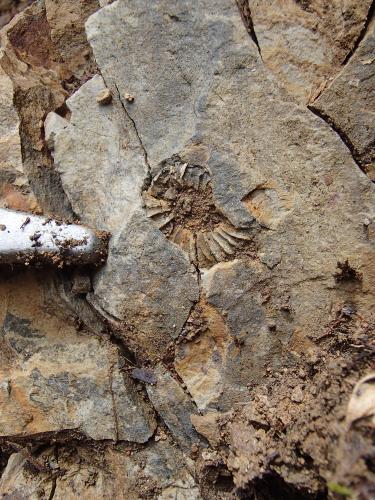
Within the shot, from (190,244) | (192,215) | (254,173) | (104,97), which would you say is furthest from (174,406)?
(104,97)

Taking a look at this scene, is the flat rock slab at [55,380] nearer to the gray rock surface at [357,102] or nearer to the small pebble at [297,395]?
the small pebble at [297,395]

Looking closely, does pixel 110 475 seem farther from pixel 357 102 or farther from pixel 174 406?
pixel 357 102

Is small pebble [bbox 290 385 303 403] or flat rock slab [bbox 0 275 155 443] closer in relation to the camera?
small pebble [bbox 290 385 303 403]

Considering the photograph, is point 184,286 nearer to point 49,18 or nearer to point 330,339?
point 330,339

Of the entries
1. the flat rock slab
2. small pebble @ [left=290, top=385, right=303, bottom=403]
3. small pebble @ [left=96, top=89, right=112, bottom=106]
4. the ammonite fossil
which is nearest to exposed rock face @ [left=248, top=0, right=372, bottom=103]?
the ammonite fossil

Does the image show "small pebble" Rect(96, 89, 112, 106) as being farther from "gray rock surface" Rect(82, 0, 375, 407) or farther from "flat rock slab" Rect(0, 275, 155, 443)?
"flat rock slab" Rect(0, 275, 155, 443)

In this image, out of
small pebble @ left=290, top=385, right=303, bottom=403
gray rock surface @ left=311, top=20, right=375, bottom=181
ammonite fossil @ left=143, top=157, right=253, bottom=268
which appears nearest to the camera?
small pebble @ left=290, top=385, right=303, bottom=403
